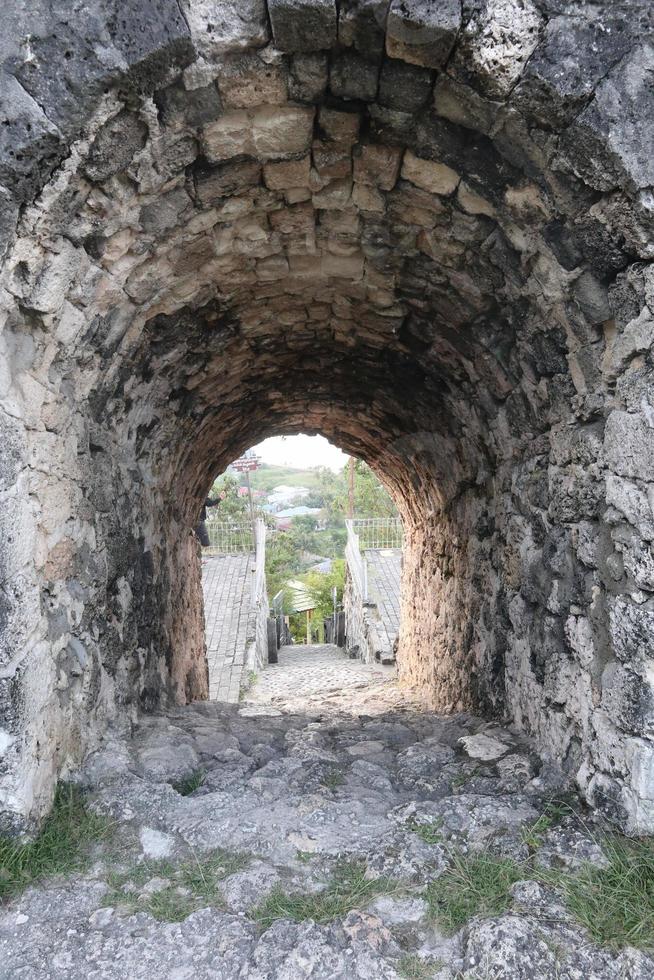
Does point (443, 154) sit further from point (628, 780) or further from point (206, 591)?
point (206, 591)

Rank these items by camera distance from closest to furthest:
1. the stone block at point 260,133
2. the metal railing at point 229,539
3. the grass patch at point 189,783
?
the stone block at point 260,133 < the grass patch at point 189,783 < the metal railing at point 229,539

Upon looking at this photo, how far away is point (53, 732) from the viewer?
2252 mm

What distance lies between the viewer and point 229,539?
17641mm

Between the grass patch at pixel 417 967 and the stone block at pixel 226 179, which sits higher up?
the stone block at pixel 226 179

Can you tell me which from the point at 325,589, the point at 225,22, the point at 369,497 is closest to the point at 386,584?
the point at 369,497

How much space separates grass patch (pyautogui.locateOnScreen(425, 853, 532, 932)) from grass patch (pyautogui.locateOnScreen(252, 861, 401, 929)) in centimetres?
14

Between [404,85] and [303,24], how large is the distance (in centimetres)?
36

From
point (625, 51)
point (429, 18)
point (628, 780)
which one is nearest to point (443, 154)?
point (429, 18)

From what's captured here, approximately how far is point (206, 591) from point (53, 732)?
12160 mm

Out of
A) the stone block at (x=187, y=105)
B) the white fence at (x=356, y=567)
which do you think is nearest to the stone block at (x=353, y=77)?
the stone block at (x=187, y=105)

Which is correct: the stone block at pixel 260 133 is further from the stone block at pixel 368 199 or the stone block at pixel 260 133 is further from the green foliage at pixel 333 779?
the green foliage at pixel 333 779

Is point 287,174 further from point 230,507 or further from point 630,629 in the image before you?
point 230,507

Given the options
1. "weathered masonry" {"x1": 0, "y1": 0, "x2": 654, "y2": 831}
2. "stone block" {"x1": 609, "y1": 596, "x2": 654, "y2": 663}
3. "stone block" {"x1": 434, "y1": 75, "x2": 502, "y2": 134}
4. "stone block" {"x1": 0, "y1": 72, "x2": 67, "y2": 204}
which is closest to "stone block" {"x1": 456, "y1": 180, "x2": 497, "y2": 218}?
"weathered masonry" {"x1": 0, "y1": 0, "x2": 654, "y2": 831}

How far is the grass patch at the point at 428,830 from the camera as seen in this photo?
212cm
